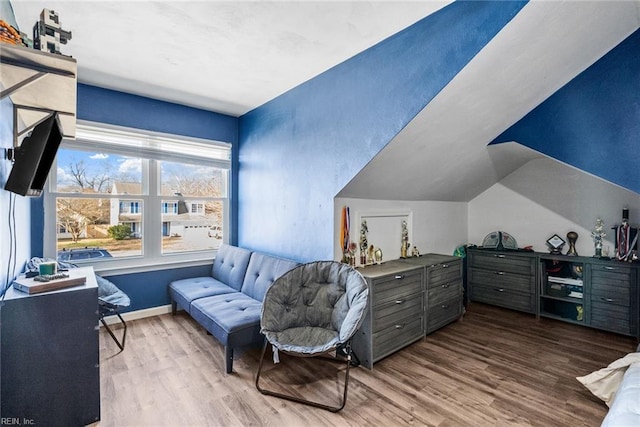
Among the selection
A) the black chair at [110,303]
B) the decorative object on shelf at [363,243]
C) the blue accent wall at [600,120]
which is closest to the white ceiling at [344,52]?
the blue accent wall at [600,120]

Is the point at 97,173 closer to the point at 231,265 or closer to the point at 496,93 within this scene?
the point at 231,265

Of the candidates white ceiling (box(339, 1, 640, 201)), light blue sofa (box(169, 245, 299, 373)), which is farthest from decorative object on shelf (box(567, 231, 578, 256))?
light blue sofa (box(169, 245, 299, 373))

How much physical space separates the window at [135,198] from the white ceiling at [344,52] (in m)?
0.68

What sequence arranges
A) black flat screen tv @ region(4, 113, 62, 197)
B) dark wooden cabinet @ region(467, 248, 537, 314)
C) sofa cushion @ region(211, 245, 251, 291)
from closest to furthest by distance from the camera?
1. black flat screen tv @ region(4, 113, 62, 197)
2. sofa cushion @ region(211, 245, 251, 291)
3. dark wooden cabinet @ region(467, 248, 537, 314)

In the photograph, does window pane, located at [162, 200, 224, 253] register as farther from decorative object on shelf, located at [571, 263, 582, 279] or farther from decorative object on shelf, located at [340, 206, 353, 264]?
decorative object on shelf, located at [571, 263, 582, 279]

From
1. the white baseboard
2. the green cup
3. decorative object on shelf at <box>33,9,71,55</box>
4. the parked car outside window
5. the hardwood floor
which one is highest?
decorative object on shelf at <box>33,9,71,55</box>

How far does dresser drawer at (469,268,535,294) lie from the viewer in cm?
368

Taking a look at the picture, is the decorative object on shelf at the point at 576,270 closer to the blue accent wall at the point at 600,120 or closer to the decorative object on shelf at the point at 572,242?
the decorative object on shelf at the point at 572,242

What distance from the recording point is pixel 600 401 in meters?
2.04

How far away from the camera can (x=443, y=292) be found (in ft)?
10.7

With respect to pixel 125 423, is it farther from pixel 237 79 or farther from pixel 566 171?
pixel 566 171

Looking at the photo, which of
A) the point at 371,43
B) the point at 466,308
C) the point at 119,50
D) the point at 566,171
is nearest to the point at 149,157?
the point at 119,50

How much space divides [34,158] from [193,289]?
6.63 feet

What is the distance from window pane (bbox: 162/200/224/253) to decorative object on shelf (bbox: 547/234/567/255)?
4.31 m
